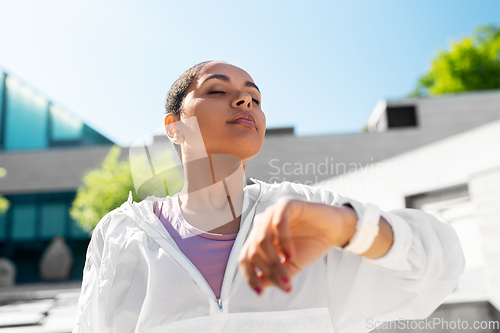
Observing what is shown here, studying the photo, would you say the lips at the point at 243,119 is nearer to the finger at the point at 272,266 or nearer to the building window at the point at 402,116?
the finger at the point at 272,266

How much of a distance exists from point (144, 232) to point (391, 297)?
0.75 meters

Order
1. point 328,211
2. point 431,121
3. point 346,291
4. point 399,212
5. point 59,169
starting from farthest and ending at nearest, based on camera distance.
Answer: point 59,169 < point 431,121 < point 346,291 < point 399,212 < point 328,211

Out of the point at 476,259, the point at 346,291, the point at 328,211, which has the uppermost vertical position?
the point at 328,211

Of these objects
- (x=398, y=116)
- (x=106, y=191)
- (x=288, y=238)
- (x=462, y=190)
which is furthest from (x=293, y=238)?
(x=398, y=116)

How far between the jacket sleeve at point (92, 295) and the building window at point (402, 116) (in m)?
18.2

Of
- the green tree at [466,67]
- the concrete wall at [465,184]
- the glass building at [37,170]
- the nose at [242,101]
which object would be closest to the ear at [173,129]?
the nose at [242,101]

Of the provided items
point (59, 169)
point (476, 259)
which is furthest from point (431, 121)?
point (59, 169)

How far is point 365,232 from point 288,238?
0.24 meters

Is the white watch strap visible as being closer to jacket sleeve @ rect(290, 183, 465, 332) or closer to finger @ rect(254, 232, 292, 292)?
jacket sleeve @ rect(290, 183, 465, 332)

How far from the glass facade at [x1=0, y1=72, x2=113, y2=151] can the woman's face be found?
61.0 ft

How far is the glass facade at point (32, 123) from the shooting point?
61.2 ft

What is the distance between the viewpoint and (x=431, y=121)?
1784 centimetres

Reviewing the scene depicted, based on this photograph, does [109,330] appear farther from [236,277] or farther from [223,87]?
[223,87]

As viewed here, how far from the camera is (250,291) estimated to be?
3.58 ft
